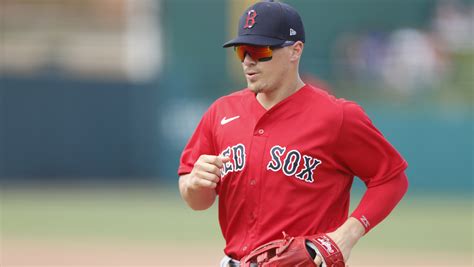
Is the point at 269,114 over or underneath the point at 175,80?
over

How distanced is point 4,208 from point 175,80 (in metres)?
5.43

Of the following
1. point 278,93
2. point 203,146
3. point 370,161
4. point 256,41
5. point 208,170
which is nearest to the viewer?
point 208,170

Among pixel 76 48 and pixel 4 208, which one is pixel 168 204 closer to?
pixel 4 208

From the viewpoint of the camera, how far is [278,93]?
4863 mm

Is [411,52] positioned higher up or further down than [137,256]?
higher up

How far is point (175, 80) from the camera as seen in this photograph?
20.5 metres

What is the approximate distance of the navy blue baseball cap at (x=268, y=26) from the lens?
467 cm

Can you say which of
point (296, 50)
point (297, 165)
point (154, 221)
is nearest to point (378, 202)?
point (297, 165)

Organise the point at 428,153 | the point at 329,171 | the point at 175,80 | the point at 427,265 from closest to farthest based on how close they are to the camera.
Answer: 1. the point at 329,171
2. the point at 427,265
3. the point at 428,153
4. the point at 175,80

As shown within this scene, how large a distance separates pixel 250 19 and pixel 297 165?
0.73m

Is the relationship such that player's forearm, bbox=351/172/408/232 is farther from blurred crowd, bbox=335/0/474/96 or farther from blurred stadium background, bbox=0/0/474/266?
blurred crowd, bbox=335/0/474/96

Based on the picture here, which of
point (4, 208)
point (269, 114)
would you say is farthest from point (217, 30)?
point (269, 114)

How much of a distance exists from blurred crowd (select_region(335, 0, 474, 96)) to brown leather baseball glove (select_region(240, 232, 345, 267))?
14978 mm

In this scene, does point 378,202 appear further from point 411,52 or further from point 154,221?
point 411,52
